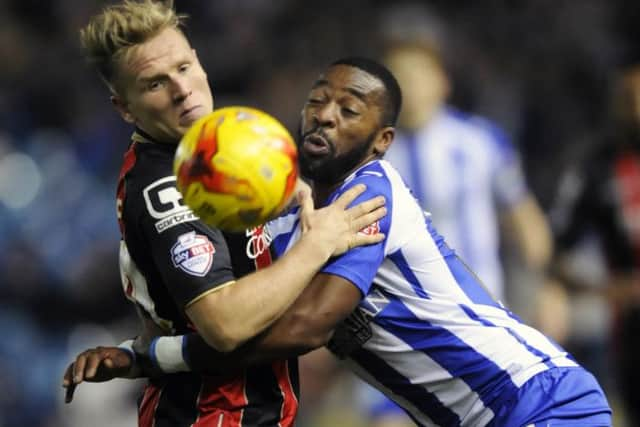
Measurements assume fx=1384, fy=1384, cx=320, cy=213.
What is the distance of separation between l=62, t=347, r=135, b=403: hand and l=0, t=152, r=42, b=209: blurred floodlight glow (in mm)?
6795

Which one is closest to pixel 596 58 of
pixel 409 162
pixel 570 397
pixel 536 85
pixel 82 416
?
pixel 536 85

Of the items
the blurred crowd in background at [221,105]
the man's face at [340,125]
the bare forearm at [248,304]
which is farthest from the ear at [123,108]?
the blurred crowd in background at [221,105]

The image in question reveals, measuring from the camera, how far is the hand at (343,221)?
4.50 m

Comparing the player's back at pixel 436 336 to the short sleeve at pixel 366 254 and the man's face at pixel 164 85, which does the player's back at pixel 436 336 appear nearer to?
the short sleeve at pixel 366 254

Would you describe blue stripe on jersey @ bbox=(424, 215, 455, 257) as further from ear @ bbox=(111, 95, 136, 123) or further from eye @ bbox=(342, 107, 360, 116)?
ear @ bbox=(111, 95, 136, 123)

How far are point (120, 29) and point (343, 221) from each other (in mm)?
1003

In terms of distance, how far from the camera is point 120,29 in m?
4.70

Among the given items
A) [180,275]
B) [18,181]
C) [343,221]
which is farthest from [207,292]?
[18,181]

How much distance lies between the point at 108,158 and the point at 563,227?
5.06 m

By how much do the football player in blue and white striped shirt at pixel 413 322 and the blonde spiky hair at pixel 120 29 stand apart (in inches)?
24.6

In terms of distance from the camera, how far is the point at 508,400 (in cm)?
471

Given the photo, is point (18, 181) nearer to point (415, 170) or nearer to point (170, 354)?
point (415, 170)

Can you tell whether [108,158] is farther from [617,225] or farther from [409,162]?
[617,225]

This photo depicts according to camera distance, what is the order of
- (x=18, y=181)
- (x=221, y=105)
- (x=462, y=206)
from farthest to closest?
(x=221, y=105)
(x=18, y=181)
(x=462, y=206)
